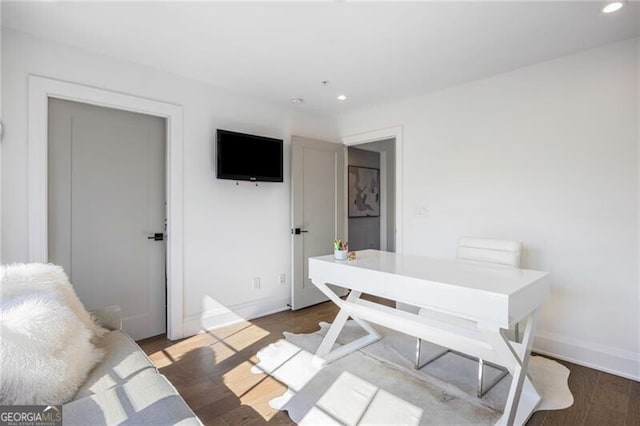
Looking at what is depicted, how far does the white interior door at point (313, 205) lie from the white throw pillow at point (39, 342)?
2.42 metres

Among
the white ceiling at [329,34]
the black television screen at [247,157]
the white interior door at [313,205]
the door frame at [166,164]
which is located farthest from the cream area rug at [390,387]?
the white ceiling at [329,34]

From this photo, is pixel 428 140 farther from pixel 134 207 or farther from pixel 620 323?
pixel 134 207

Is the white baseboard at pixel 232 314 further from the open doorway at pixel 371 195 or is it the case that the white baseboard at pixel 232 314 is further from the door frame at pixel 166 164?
the open doorway at pixel 371 195

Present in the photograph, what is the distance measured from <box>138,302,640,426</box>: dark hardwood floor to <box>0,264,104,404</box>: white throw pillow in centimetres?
80

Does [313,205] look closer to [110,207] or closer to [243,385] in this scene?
[110,207]

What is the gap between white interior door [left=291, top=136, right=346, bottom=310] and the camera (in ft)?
12.7

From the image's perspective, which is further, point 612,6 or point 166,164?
point 166,164

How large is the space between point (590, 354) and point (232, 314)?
10.4ft

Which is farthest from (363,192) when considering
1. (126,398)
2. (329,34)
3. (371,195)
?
(126,398)

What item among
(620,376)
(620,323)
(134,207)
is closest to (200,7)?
(134,207)

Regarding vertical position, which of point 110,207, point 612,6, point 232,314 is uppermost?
point 612,6

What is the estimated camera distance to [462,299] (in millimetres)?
1618

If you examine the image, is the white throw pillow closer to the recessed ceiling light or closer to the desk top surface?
the desk top surface

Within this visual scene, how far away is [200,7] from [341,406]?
8.46 ft
